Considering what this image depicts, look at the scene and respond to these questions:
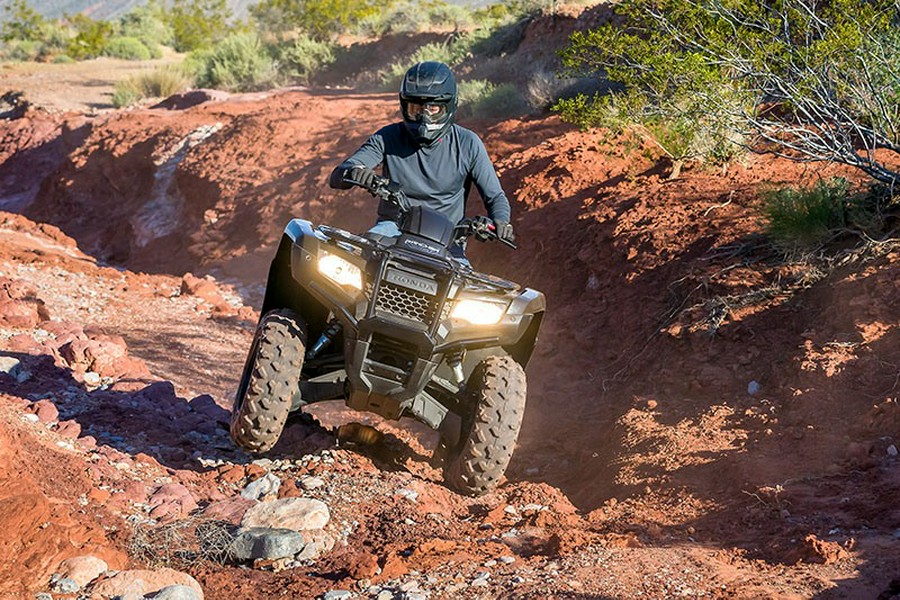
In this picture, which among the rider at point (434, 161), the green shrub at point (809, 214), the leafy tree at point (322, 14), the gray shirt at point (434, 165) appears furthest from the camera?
the leafy tree at point (322, 14)

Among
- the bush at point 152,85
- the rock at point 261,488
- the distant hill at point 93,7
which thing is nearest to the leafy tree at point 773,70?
the rock at point 261,488

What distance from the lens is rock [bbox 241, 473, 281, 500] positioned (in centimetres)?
566

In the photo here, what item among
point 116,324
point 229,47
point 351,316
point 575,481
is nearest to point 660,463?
point 575,481

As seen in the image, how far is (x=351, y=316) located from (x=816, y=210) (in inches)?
167

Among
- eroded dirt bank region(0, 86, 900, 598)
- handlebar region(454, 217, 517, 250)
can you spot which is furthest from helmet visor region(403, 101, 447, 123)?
eroded dirt bank region(0, 86, 900, 598)

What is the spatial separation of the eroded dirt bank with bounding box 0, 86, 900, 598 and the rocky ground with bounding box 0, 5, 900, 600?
20 mm

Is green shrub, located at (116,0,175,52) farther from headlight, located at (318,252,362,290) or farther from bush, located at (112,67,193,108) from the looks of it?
headlight, located at (318,252,362,290)

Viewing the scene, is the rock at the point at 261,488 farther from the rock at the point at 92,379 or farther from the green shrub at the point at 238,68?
the green shrub at the point at 238,68

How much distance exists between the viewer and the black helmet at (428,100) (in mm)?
5746

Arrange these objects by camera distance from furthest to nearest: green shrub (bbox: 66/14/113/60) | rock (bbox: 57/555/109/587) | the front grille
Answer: green shrub (bbox: 66/14/113/60) → the front grille → rock (bbox: 57/555/109/587)

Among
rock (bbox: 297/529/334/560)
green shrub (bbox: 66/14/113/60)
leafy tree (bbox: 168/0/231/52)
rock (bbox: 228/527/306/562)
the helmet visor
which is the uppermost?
the helmet visor

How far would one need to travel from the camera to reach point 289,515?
517 centimetres

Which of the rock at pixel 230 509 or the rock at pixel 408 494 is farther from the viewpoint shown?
the rock at pixel 408 494

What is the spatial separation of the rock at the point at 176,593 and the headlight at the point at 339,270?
1.77 m
